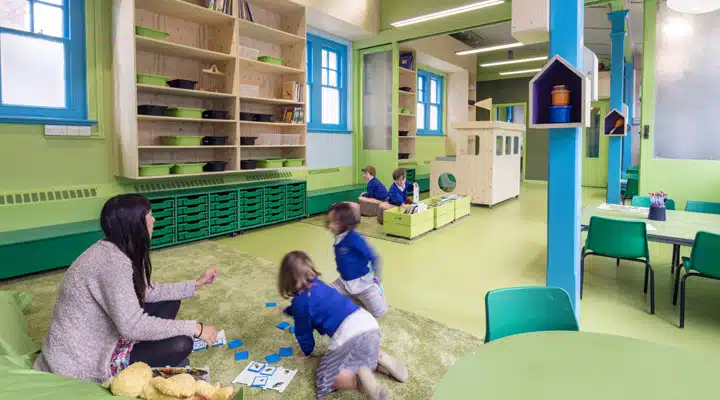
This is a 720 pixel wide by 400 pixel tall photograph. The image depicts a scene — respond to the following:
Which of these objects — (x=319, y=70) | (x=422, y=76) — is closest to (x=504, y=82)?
(x=422, y=76)

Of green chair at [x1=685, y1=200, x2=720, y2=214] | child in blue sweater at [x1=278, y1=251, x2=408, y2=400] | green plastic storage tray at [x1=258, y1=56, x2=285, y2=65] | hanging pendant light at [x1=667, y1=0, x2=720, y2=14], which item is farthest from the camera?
green plastic storage tray at [x1=258, y1=56, x2=285, y2=65]

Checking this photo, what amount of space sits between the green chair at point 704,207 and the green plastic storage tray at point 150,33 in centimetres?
632

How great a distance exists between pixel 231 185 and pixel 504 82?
1141cm

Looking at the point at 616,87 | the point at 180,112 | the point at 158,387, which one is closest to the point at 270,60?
the point at 180,112

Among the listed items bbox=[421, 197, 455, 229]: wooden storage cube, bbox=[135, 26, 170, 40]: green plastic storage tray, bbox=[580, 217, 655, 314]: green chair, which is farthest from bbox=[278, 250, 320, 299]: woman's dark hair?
bbox=[421, 197, 455, 229]: wooden storage cube

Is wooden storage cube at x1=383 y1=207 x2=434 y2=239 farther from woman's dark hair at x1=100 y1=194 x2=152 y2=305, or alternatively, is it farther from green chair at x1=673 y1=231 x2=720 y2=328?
woman's dark hair at x1=100 y1=194 x2=152 y2=305

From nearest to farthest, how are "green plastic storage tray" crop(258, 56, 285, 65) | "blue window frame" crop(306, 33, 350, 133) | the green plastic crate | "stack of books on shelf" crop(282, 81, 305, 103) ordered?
the green plastic crate < "green plastic storage tray" crop(258, 56, 285, 65) < "stack of books on shelf" crop(282, 81, 305, 103) < "blue window frame" crop(306, 33, 350, 133)

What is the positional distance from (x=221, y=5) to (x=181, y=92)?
51.0 inches

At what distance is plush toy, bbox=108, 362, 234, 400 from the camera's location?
159 centimetres

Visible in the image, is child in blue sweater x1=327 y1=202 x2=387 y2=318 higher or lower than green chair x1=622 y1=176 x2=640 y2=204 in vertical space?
lower

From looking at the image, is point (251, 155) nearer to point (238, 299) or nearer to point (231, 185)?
point (231, 185)

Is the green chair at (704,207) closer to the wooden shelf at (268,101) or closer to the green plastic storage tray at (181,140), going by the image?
the wooden shelf at (268,101)

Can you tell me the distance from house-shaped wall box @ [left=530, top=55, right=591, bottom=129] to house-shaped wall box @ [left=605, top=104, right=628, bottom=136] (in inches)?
223

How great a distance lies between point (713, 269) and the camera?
3080 millimetres
